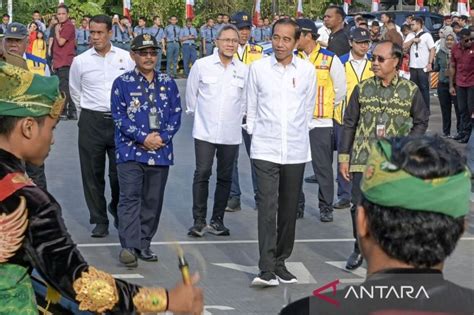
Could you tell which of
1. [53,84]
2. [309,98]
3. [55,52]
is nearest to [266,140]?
[309,98]

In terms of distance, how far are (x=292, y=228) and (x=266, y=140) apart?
708 mm

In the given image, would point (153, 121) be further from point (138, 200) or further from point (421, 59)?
point (421, 59)

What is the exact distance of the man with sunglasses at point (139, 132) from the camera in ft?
29.0

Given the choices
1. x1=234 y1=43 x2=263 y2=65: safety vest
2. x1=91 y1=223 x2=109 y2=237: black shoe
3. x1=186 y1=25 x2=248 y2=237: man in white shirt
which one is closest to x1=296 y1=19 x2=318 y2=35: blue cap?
x1=186 y1=25 x2=248 y2=237: man in white shirt

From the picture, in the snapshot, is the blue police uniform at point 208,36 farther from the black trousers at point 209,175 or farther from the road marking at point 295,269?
the road marking at point 295,269

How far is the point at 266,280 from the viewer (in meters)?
8.12

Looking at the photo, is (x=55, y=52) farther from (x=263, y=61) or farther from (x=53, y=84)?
(x=53, y=84)

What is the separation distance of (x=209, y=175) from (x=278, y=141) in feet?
7.05

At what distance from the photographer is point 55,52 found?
64.8 ft

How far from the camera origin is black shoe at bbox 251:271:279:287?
8117 millimetres

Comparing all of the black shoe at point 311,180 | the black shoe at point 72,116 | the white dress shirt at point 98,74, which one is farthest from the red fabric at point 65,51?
the white dress shirt at point 98,74

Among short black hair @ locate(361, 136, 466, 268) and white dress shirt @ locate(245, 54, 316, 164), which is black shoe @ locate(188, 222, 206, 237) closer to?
white dress shirt @ locate(245, 54, 316, 164)

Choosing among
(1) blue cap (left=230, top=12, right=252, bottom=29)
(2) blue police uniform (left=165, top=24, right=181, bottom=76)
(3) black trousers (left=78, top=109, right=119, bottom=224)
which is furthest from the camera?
(2) blue police uniform (left=165, top=24, right=181, bottom=76)

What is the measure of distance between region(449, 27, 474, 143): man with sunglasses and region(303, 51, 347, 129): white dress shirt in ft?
19.7
